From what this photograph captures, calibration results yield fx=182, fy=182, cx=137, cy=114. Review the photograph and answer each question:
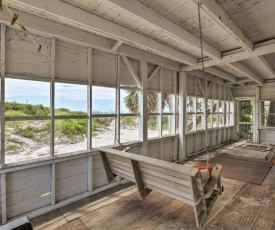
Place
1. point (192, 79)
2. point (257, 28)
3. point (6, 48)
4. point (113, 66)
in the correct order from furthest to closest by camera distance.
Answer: point (192, 79), point (113, 66), point (257, 28), point (6, 48)

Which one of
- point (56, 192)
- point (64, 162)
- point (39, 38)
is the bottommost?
point (56, 192)

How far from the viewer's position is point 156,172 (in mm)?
1979

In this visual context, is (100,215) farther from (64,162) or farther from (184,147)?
(184,147)

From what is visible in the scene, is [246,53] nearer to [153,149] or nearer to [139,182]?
[153,149]

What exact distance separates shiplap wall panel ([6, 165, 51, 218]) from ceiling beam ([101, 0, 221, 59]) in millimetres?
2311

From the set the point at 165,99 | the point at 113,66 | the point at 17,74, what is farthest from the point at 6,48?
the point at 165,99

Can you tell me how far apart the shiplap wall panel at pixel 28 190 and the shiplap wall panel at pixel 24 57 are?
131 cm

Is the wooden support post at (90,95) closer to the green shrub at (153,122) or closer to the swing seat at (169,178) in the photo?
the swing seat at (169,178)

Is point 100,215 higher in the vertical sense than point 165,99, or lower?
lower

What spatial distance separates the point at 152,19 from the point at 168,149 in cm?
333

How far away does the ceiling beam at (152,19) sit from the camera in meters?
2.00

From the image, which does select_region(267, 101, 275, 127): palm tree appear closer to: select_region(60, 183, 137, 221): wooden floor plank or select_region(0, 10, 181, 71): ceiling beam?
select_region(0, 10, 181, 71): ceiling beam

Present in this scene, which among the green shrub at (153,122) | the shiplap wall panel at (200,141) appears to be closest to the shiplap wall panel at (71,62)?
the green shrub at (153,122)

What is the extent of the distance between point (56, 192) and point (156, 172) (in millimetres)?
1668
